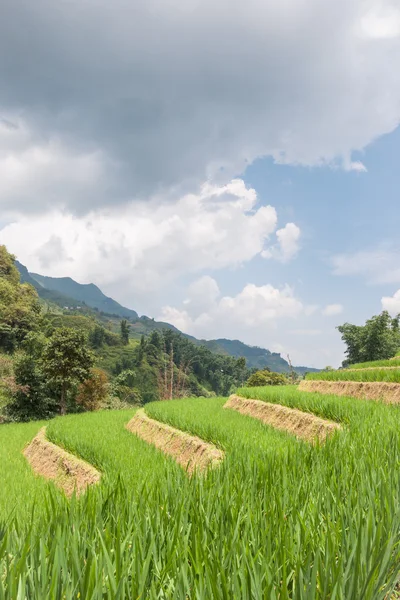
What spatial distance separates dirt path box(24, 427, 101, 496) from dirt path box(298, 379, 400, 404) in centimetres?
864

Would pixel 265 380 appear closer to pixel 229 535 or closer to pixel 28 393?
pixel 28 393

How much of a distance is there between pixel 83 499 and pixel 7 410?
22912 mm

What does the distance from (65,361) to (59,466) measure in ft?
42.1

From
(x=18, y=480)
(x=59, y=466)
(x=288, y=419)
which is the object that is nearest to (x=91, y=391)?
(x=59, y=466)

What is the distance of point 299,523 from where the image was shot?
2.21m

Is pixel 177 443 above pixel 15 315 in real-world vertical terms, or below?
below

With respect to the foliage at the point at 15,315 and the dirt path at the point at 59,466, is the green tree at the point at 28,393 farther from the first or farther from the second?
the foliage at the point at 15,315

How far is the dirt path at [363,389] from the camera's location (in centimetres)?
1109

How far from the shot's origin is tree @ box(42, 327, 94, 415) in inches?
869

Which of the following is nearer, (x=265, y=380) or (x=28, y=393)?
(x=28, y=393)

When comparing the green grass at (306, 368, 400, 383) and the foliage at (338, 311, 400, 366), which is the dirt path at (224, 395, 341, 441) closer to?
the green grass at (306, 368, 400, 383)

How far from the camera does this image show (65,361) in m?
22.2

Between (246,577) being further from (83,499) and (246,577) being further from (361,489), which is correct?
(83,499)

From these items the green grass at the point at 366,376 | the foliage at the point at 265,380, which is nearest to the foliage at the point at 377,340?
the foliage at the point at 265,380
